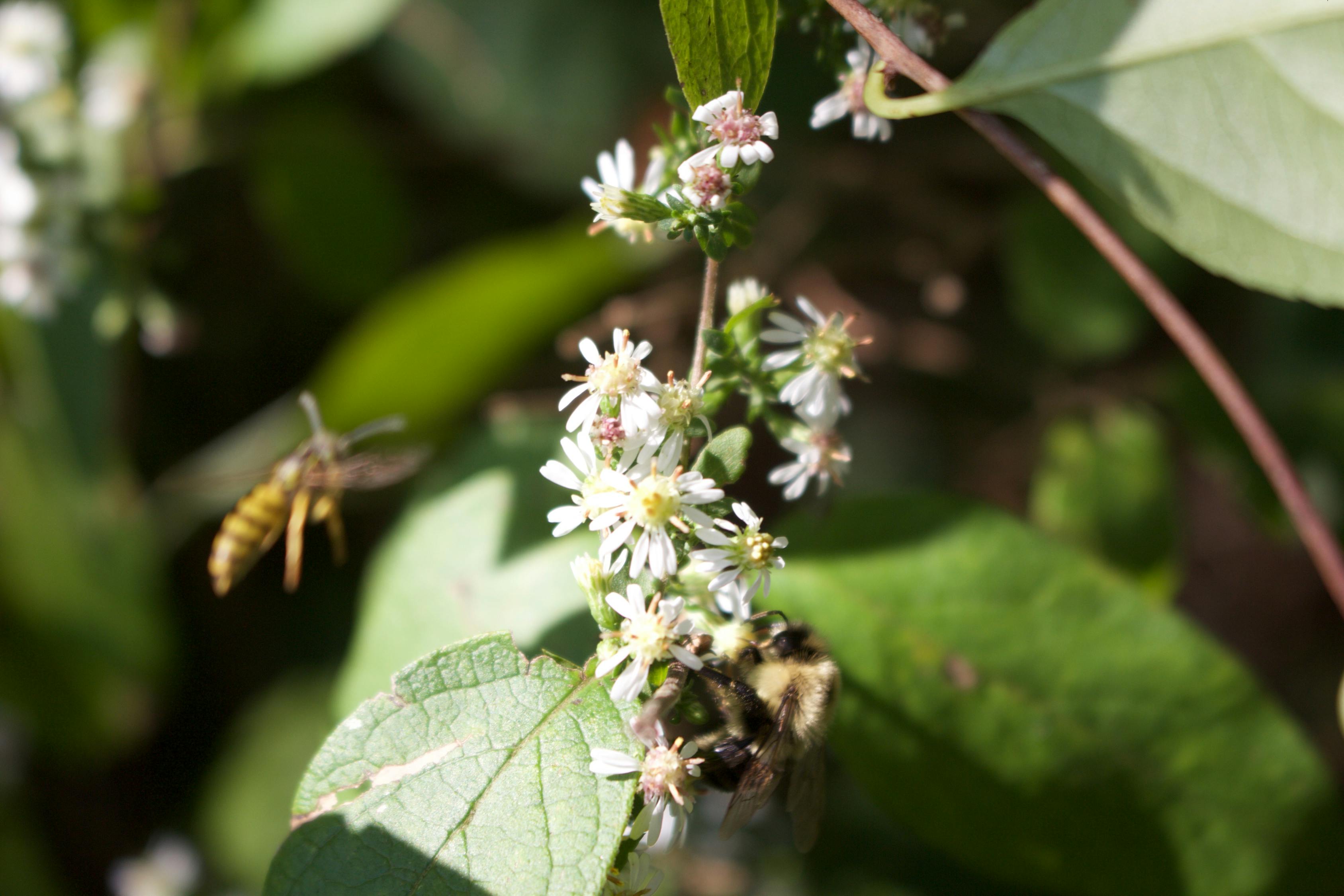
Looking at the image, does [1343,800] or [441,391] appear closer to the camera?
[1343,800]

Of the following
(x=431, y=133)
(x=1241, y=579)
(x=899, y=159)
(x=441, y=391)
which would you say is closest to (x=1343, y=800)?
(x=1241, y=579)

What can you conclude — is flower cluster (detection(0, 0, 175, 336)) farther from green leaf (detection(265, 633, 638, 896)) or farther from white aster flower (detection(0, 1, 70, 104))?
green leaf (detection(265, 633, 638, 896))

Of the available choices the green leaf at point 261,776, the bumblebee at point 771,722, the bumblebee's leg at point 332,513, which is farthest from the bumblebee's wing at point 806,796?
the green leaf at point 261,776

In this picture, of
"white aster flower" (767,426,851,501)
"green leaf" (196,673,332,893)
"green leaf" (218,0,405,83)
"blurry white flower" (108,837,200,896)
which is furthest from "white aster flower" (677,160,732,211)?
"blurry white flower" (108,837,200,896)

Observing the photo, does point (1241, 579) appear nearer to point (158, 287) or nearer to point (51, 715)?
point (158, 287)

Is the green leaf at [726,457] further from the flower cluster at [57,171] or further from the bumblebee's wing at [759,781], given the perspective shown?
the flower cluster at [57,171]

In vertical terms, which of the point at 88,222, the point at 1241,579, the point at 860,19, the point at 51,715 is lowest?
the point at 1241,579
